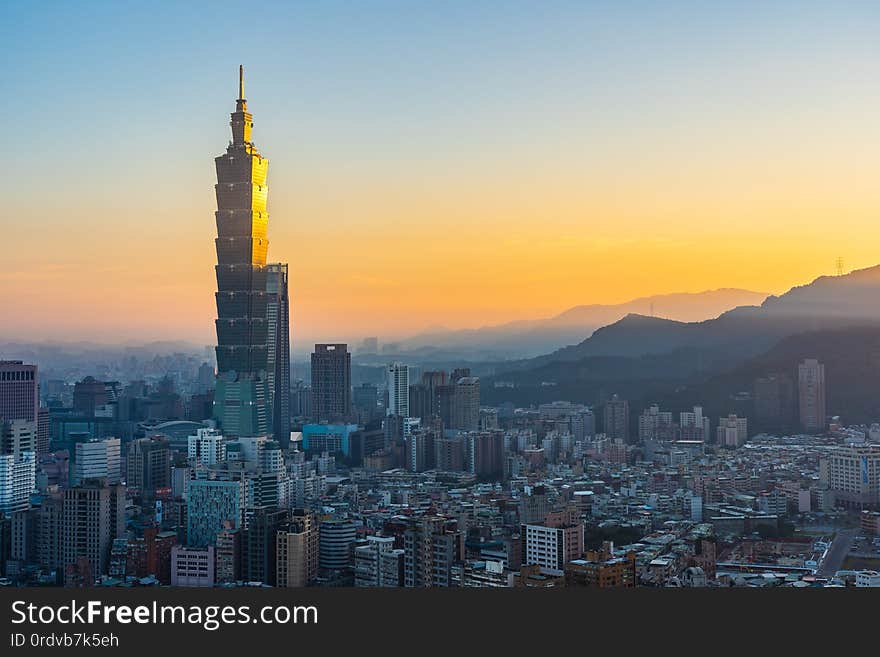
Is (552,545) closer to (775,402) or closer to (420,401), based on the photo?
(775,402)

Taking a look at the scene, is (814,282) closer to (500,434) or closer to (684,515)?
(500,434)

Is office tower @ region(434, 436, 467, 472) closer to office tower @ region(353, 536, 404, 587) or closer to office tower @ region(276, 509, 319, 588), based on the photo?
office tower @ region(276, 509, 319, 588)

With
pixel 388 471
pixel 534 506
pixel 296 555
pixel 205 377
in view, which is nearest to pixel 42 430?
pixel 388 471

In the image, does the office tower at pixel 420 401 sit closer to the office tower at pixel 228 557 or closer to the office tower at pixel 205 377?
the office tower at pixel 205 377

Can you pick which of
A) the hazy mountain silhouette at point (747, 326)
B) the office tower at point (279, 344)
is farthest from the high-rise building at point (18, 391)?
the hazy mountain silhouette at point (747, 326)

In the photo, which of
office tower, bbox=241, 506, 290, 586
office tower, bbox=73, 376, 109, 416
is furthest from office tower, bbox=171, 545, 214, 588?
office tower, bbox=73, 376, 109, 416
